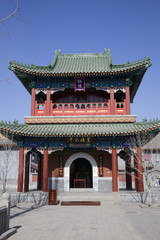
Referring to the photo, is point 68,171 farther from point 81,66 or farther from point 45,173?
point 81,66

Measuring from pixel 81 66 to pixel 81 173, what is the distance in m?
9.27

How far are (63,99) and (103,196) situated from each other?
28.0 feet

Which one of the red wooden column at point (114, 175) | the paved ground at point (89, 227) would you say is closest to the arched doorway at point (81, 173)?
the red wooden column at point (114, 175)

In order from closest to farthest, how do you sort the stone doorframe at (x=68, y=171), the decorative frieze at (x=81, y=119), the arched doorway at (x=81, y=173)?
1. the decorative frieze at (x=81, y=119)
2. the stone doorframe at (x=68, y=171)
3. the arched doorway at (x=81, y=173)

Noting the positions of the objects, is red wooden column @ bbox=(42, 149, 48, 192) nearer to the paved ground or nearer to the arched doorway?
the arched doorway

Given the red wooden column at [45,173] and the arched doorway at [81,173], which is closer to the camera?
the red wooden column at [45,173]

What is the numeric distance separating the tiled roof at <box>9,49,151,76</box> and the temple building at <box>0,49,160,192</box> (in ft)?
0.23

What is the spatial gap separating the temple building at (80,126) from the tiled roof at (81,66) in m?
0.07

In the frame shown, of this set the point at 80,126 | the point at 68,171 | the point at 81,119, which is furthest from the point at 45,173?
the point at 81,119

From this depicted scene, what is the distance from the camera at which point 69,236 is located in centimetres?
621

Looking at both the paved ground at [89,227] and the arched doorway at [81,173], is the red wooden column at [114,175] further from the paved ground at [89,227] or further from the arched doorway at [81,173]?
the paved ground at [89,227]

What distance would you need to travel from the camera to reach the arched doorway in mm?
17672

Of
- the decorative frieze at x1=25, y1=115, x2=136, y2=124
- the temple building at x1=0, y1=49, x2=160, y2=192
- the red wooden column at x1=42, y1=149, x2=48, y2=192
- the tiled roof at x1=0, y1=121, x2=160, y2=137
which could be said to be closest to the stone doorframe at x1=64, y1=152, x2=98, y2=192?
the temple building at x1=0, y1=49, x2=160, y2=192

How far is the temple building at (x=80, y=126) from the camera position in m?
14.1
